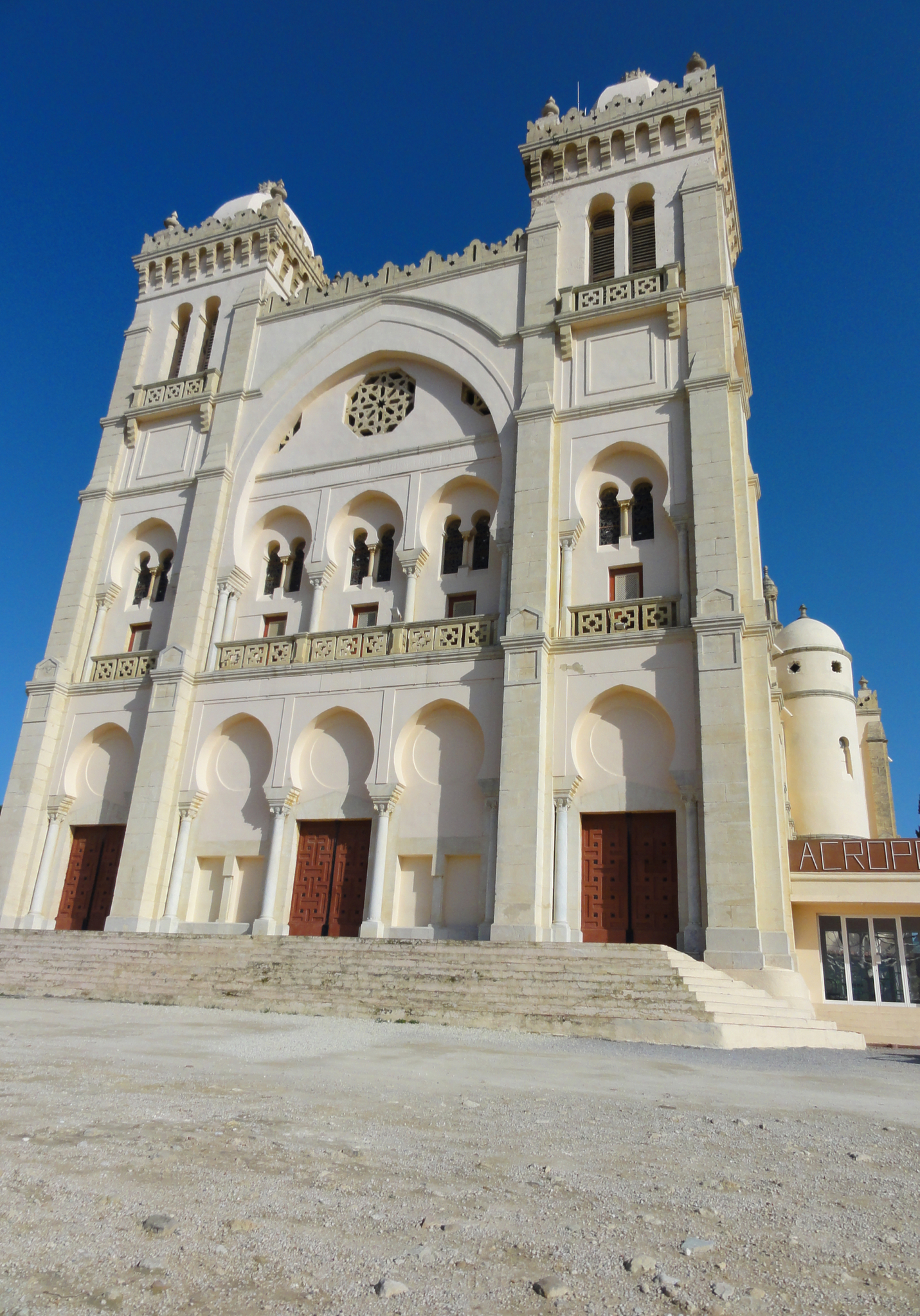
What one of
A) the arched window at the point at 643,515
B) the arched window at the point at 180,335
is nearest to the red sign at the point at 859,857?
the arched window at the point at 643,515

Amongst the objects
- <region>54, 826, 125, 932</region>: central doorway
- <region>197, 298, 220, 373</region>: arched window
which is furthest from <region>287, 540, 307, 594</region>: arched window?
<region>197, 298, 220, 373</region>: arched window

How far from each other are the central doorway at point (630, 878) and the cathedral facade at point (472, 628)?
0.19ft

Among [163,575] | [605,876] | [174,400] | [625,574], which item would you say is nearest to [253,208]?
[174,400]

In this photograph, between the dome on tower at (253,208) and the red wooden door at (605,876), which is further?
the dome on tower at (253,208)

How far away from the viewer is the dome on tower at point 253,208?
26469 millimetres

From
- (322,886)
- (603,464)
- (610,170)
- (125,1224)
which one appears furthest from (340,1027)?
(610,170)

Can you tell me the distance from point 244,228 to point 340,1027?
907 inches

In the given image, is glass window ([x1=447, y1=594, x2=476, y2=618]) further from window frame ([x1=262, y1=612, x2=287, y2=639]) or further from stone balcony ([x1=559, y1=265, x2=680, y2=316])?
stone balcony ([x1=559, y1=265, x2=680, y2=316])

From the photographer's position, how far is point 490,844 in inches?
643

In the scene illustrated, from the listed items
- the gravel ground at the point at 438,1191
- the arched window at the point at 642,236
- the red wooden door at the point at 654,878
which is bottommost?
the gravel ground at the point at 438,1191

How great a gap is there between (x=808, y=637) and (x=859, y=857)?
785cm

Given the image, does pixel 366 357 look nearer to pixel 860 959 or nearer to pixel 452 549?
pixel 452 549

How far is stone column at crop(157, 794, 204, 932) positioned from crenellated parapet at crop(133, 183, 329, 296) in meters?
15.5

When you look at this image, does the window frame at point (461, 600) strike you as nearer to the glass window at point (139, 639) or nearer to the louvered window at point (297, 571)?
the louvered window at point (297, 571)
